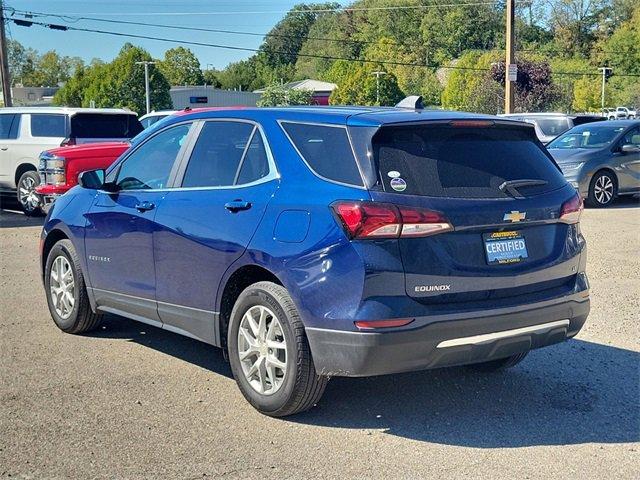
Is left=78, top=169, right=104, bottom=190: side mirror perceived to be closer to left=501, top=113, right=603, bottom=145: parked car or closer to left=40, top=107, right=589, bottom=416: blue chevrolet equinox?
left=40, top=107, right=589, bottom=416: blue chevrolet equinox

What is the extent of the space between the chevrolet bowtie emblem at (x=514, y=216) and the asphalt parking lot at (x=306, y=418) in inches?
48.1

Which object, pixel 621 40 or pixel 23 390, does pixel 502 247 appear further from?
pixel 621 40

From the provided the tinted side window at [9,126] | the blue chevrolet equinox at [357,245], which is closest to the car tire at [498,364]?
the blue chevrolet equinox at [357,245]

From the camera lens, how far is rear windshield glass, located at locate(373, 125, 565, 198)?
180 inches

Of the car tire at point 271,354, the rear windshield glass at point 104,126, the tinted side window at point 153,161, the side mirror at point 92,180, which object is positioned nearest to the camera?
the car tire at point 271,354

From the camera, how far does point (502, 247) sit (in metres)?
4.71

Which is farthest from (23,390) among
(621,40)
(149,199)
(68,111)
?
(621,40)

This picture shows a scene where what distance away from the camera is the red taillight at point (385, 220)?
4363mm

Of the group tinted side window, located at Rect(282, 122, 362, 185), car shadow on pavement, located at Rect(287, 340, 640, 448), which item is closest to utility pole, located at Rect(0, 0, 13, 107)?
tinted side window, located at Rect(282, 122, 362, 185)

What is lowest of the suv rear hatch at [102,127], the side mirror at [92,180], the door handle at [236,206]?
the door handle at [236,206]

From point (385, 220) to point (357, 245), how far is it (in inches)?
7.8

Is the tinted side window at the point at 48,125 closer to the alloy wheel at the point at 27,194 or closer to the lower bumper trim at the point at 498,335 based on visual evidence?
the alloy wheel at the point at 27,194

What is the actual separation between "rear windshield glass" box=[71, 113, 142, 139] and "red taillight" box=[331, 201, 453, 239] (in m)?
12.6

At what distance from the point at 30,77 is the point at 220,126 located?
121m
